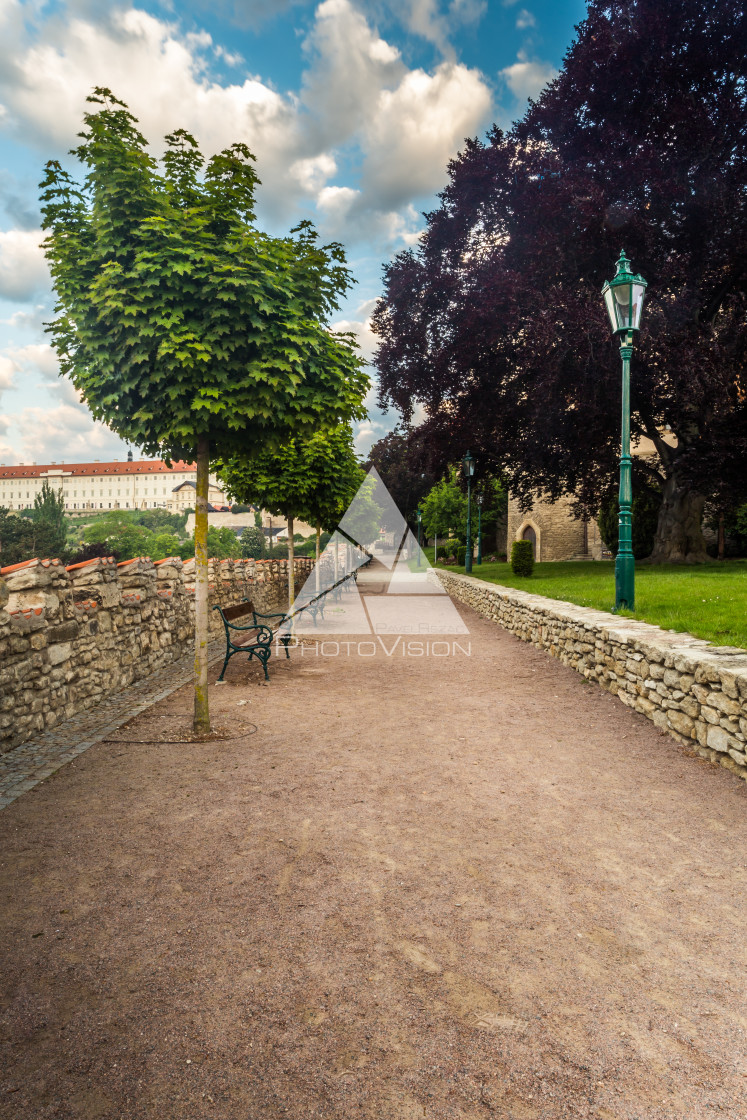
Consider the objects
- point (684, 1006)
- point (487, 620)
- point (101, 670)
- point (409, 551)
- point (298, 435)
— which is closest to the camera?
point (684, 1006)

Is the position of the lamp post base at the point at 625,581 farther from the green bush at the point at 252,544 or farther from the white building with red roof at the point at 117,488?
the white building with red roof at the point at 117,488

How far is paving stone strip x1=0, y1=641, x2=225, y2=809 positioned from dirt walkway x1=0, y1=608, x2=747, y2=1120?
221 millimetres

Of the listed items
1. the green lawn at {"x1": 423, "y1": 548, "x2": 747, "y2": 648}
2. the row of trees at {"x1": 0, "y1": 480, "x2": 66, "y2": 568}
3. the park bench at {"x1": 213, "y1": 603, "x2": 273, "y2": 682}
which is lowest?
the park bench at {"x1": 213, "y1": 603, "x2": 273, "y2": 682}

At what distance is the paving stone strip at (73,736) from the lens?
15.1 ft

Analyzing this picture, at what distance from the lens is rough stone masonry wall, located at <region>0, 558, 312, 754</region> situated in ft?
17.5

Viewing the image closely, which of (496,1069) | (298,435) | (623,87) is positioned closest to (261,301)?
(298,435)

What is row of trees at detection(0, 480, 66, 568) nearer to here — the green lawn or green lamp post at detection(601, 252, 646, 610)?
the green lawn

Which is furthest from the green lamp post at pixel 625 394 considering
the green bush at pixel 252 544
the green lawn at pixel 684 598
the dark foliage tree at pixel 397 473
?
the green bush at pixel 252 544

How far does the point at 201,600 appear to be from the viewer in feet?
19.3

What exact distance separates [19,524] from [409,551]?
105 ft

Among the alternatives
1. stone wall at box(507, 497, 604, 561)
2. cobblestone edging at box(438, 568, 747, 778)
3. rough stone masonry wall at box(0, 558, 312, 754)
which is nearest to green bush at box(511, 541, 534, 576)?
cobblestone edging at box(438, 568, 747, 778)

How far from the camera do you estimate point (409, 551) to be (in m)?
58.2

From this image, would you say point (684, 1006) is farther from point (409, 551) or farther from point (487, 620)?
point (409, 551)

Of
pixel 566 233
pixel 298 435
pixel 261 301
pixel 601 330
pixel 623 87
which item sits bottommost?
pixel 298 435
